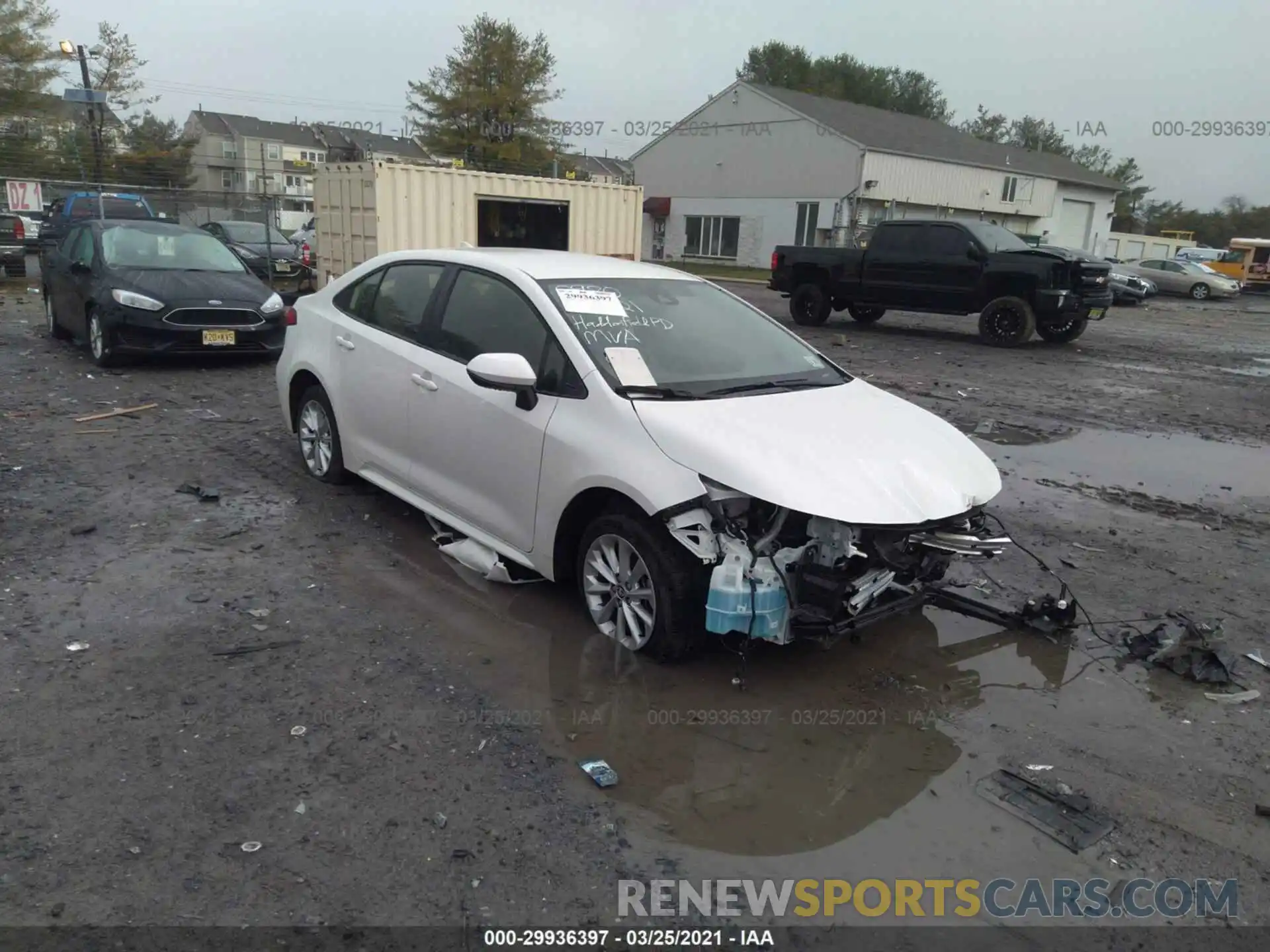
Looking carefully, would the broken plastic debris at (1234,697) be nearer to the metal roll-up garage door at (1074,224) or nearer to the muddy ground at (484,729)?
the muddy ground at (484,729)

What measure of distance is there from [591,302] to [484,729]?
7.10ft

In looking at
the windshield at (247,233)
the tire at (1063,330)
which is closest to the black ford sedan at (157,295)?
the windshield at (247,233)

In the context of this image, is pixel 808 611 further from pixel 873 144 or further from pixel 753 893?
pixel 873 144

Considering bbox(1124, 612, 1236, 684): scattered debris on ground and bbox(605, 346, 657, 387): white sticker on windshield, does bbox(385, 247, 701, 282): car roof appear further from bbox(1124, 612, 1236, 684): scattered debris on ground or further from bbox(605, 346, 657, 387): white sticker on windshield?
bbox(1124, 612, 1236, 684): scattered debris on ground

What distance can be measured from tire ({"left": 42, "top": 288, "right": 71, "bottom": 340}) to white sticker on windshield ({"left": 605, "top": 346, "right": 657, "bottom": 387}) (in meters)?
9.99

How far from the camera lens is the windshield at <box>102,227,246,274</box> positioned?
1045 centimetres

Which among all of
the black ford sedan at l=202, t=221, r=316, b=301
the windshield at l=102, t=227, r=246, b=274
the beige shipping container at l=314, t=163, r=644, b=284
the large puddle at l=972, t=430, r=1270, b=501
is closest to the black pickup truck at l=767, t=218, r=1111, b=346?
the beige shipping container at l=314, t=163, r=644, b=284

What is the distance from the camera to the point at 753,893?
2824mm

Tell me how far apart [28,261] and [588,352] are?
25.8 metres

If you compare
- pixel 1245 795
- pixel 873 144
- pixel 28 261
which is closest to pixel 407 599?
pixel 1245 795

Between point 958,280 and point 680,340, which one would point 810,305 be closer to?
point 958,280

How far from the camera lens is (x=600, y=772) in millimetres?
3365

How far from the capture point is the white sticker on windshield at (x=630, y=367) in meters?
4.21

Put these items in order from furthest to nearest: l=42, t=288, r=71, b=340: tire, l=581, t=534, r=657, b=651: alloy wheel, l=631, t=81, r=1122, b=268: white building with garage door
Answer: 1. l=631, t=81, r=1122, b=268: white building with garage door
2. l=42, t=288, r=71, b=340: tire
3. l=581, t=534, r=657, b=651: alloy wheel
